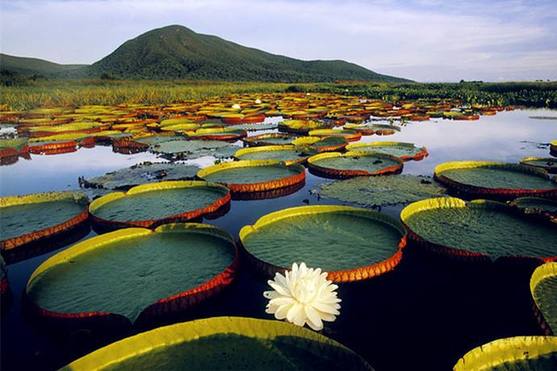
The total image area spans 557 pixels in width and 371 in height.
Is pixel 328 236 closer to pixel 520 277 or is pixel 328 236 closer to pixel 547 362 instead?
pixel 520 277

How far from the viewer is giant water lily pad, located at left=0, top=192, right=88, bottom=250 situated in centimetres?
421

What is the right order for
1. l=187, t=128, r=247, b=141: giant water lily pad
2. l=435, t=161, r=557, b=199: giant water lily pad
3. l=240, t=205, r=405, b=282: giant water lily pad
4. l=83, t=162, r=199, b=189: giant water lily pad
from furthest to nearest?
l=187, t=128, r=247, b=141: giant water lily pad, l=83, t=162, r=199, b=189: giant water lily pad, l=435, t=161, r=557, b=199: giant water lily pad, l=240, t=205, r=405, b=282: giant water lily pad

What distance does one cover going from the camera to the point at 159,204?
5.18 meters

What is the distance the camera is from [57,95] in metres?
21.2

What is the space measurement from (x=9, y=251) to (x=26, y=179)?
3974mm

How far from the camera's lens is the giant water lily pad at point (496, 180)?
17.4ft

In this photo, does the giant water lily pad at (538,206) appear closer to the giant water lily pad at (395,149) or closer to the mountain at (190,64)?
the giant water lily pad at (395,149)

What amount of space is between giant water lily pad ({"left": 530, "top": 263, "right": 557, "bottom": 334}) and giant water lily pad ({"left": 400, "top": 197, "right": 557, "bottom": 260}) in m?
0.39

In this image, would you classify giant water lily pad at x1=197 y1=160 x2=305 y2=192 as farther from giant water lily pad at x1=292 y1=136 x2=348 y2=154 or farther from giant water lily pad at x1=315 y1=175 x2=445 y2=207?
giant water lily pad at x1=292 y1=136 x2=348 y2=154

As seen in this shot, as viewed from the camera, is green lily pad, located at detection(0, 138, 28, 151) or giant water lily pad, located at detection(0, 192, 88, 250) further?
green lily pad, located at detection(0, 138, 28, 151)

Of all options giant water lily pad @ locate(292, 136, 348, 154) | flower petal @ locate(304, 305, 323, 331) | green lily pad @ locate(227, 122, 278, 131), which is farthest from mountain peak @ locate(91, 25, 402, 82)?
flower petal @ locate(304, 305, 323, 331)

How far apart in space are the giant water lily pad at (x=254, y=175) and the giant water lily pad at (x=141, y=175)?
0.54 m

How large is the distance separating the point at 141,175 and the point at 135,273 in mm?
4061

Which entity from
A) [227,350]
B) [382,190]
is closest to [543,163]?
[382,190]
